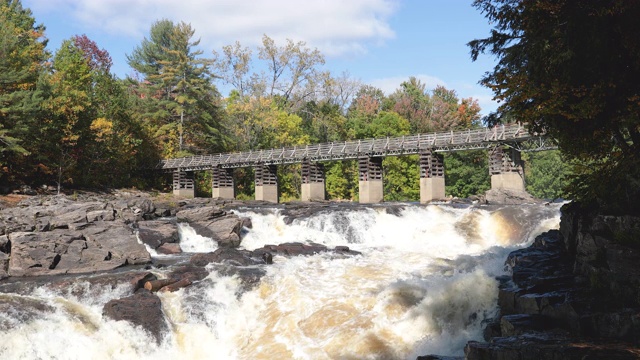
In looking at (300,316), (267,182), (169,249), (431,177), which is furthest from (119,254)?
(267,182)

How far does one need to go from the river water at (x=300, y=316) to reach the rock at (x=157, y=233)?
7.14m

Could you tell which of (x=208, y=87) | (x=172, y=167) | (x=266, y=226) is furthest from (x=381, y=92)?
(x=266, y=226)

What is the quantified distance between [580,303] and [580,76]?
4971 mm

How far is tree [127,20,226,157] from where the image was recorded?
59.8 meters

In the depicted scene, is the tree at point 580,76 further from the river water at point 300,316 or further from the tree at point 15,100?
the tree at point 15,100

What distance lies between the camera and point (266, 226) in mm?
29812

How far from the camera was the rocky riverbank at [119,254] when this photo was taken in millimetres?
15555

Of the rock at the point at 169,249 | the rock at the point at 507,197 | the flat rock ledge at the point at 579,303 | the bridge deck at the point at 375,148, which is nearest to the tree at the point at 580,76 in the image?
the flat rock ledge at the point at 579,303

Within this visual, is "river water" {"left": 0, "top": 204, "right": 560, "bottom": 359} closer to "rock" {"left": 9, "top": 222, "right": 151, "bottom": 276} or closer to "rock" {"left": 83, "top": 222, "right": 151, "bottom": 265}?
"rock" {"left": 9, "top": 222, "right": 151, "bottom": 276}

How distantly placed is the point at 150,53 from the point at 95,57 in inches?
477

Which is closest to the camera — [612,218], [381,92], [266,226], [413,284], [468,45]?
[612,218]

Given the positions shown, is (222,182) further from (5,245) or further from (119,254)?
(5,245)

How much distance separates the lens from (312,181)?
167ft

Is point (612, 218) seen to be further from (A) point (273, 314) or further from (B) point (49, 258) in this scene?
(B) point (49, 258)
